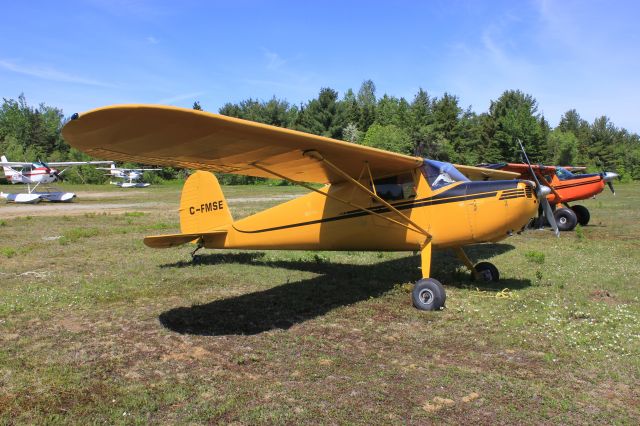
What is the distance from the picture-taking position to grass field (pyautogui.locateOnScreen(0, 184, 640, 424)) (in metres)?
3.73

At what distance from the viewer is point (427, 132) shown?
206 feet

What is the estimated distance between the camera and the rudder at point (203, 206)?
9438mm

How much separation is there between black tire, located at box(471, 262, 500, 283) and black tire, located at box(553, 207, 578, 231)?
890 centimetres

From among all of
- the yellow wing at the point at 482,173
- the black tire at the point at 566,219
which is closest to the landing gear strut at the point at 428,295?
the yellow wing at the point at 482,173

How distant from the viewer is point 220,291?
7668mm

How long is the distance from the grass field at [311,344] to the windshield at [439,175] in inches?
71.7

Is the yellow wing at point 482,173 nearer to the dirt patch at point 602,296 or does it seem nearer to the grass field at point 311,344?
the grass field at point 311,344

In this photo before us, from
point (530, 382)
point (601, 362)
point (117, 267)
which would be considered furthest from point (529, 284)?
point (117, 267)

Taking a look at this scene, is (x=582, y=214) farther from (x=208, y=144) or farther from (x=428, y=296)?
(x=208, y=144)

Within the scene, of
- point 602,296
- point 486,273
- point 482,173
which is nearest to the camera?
point 602,296

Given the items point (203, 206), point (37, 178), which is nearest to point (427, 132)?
point (37, 178)

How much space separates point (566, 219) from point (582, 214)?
1.79 m

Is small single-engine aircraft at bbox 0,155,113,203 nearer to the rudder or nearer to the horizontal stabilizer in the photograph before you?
the rudder

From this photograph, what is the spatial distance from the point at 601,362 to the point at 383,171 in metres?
4.15
